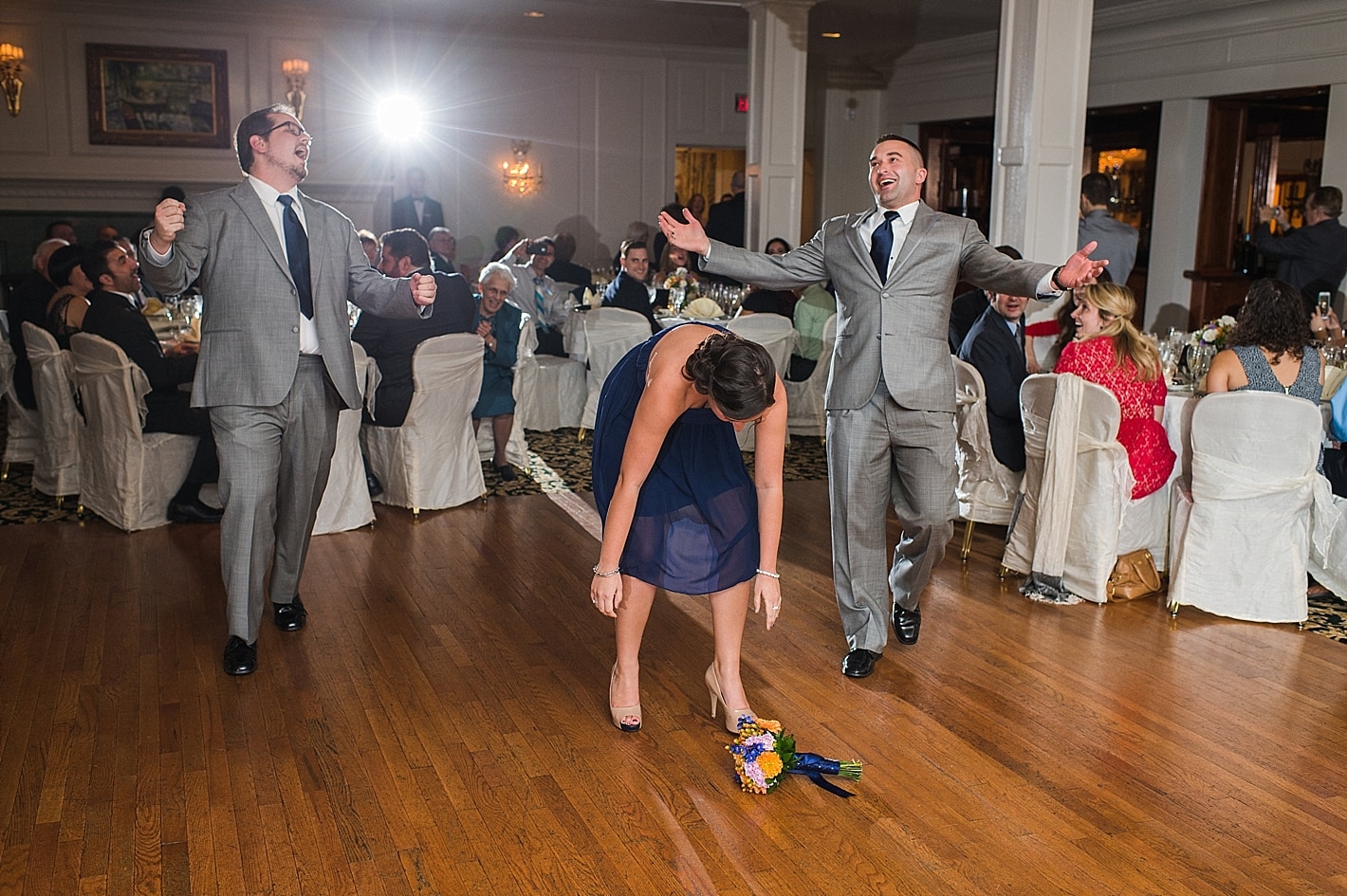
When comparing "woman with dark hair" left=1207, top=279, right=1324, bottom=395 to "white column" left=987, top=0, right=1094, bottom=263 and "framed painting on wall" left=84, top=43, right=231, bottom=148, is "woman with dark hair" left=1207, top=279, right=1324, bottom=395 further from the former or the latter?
"framed painting on wall" left=84, top=43, right=231, bottom=148

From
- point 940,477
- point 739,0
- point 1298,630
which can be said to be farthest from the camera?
point 739,0

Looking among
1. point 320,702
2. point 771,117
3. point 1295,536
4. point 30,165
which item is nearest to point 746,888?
point 320,702

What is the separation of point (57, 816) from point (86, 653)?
125 cm

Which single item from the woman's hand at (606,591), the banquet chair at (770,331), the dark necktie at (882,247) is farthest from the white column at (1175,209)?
the woman's hand at (606,591)

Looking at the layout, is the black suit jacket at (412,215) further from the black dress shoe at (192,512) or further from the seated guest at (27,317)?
the black dress shoe at (192,512)

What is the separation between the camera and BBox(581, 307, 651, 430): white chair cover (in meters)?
7.76

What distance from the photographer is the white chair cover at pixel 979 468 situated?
5199 mm

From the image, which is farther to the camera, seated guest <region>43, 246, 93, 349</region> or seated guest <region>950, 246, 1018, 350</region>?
seated guest <region>43, 246, 93, 349</region>

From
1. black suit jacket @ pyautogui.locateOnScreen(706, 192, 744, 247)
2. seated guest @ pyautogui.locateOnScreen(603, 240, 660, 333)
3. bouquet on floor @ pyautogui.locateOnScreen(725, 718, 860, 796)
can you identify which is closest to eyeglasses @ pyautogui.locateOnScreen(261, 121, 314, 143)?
bouquet on floor @ pyautogui.locateOnScreen(725, 718, 860, 796)

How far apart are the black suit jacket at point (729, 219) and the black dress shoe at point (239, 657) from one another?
8.09 meters

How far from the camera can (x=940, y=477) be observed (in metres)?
4.01

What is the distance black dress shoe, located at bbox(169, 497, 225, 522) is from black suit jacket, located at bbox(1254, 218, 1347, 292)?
7.15 metres

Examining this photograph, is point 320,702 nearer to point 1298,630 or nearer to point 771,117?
point 1298,630

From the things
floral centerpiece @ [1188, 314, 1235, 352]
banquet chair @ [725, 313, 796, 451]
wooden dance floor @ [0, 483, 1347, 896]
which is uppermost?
floral centerpiece @ [1188, 314, 1235, 352]
